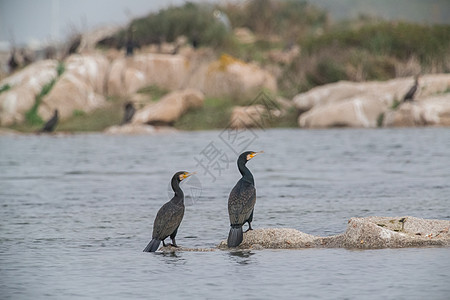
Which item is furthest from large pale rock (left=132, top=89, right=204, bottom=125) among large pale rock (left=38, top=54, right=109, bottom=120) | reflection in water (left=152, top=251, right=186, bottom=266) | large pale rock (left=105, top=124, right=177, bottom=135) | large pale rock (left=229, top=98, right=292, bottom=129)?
reflection in water (left=152, top=251, right=186, bottom=266)

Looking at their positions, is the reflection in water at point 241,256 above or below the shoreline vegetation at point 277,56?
below

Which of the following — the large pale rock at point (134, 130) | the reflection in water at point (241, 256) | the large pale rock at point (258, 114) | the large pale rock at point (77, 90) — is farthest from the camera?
the large pale rock at point (77, 90)

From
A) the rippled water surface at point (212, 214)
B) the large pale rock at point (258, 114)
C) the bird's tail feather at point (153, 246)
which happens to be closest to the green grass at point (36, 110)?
the rippled water surface at point (212, 214)

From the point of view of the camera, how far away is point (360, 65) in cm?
4219

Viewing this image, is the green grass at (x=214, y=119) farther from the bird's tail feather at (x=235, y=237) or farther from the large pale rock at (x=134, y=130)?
the bird's tail feather at (x=235, y=237)

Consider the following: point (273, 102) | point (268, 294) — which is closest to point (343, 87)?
point (273, 102)

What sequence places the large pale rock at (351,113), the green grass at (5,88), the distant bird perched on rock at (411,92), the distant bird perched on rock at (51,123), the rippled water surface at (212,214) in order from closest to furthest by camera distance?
the rippled water surface at (212,214), the distant bird perched on rock at (411,92), the large pale rock at (351,113), the distant bird perched on rock at (51,123), the green grass at (5,88)

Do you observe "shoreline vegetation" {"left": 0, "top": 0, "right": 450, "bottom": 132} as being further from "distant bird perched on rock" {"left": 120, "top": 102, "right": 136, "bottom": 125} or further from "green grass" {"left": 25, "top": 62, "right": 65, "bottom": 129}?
"distant bird perched on rock" {"left": 120, "top": 102, "right": 136, "bottom": 125}

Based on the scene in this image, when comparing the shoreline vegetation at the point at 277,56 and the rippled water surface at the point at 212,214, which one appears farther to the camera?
the shoreline vegetation at the point at 277,56

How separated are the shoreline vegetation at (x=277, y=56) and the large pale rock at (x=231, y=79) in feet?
2.13

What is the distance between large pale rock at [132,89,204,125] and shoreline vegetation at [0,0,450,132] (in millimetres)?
586

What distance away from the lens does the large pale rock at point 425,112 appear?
3419 cm

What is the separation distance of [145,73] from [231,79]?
15.2ft

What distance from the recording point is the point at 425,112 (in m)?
34.4
